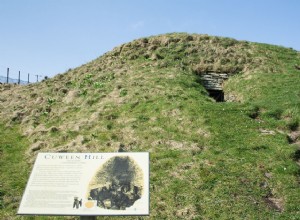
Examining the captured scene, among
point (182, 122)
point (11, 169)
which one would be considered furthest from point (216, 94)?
point (11, 169)

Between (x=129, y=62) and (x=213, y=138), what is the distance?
53.8ft

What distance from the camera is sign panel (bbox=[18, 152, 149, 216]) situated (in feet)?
32.0

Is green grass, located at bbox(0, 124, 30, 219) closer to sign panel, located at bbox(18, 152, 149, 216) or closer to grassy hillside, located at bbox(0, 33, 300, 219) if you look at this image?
grassy hillside, located at bbox(0, 33, 300, 219)

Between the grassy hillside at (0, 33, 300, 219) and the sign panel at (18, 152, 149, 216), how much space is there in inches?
173

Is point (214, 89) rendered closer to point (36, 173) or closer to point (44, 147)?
point (44, 147)

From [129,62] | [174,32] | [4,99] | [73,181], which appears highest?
[174,32]

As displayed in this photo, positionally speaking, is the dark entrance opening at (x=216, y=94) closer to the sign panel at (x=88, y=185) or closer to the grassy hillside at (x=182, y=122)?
the grassy hillside at (x=182, y=122)

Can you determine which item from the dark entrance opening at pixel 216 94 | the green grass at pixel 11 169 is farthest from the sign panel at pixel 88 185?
the dark entrance opening at pixel 216 94

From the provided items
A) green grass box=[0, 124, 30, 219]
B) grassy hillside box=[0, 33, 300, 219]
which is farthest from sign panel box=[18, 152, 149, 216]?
green grass box=[0, 124, 30, 219]

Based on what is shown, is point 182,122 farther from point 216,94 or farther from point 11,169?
point 11,169

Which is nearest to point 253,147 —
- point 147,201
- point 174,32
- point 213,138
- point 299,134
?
point 213,138

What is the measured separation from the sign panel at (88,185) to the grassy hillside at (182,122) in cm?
440

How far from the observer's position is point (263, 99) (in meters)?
25.0

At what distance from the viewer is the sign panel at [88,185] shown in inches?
384
